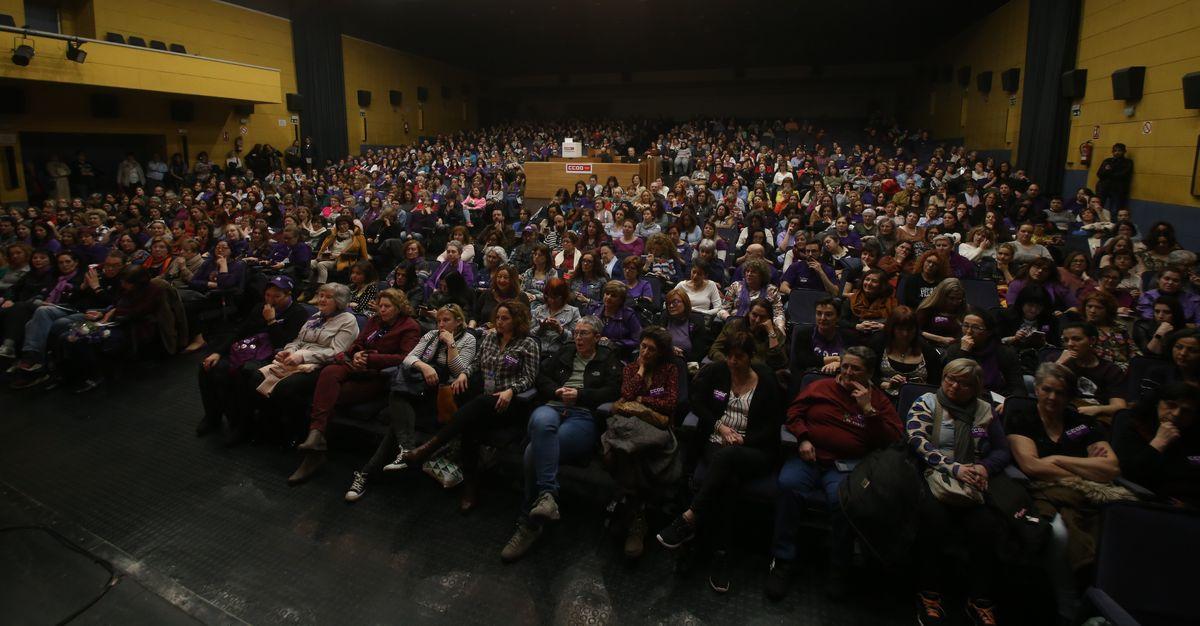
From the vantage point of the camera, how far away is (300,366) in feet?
11.9

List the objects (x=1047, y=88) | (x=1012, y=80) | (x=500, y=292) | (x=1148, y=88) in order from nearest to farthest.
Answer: (x=500, y=292) < (x=1148, y=88) < (x=1047, y=88) < (x=1012, y=80)

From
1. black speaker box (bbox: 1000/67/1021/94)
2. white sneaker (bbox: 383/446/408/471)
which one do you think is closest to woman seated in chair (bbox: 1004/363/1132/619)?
white sneaker (bbox: 383/446/408/471)

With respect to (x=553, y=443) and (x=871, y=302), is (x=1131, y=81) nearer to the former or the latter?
(x=871, y=302)

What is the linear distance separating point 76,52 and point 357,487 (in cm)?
1124

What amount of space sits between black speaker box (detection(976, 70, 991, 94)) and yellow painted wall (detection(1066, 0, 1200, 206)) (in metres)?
2.82

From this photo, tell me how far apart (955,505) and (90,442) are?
5.08 m

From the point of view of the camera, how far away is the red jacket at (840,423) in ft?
8.73

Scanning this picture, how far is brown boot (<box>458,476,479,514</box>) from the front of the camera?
318 cm

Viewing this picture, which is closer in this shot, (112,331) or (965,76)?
(112,331)

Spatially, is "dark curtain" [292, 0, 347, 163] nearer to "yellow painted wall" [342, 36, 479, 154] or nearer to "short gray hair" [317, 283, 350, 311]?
"yellow painted wall" [342, 36, 479, 154]

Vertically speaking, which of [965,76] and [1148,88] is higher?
[965,76]

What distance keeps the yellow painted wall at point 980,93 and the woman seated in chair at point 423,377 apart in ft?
36.5

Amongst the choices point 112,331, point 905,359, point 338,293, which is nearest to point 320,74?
point 112,331

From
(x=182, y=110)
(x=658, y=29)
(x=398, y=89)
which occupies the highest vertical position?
(x=658, y=29)
